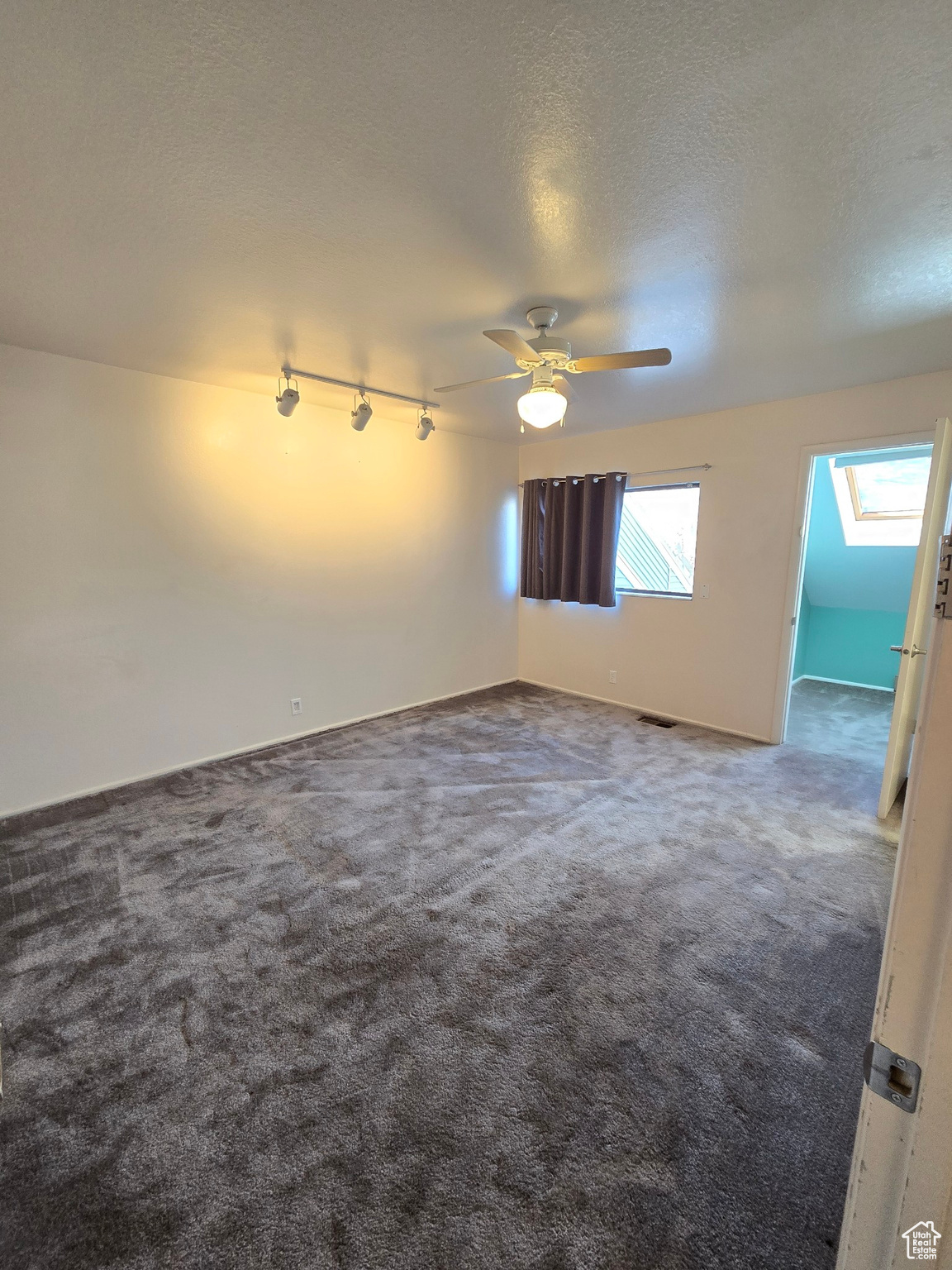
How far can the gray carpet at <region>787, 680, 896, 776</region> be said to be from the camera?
377 cm

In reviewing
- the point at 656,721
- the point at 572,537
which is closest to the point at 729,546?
the point at 572,537

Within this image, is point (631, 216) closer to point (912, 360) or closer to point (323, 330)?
point (323, 330)

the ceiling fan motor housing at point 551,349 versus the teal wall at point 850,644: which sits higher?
the ceiling fan motor housing at point 551,349

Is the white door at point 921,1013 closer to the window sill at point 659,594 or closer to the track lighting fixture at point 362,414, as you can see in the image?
the track lighting fixture at point 362,414

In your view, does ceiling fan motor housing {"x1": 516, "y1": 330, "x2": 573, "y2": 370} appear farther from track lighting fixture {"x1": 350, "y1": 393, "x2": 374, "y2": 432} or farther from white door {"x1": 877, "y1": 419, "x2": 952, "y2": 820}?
white door {"x1": 877, "y1": 419, "x2": 952, "y2": 820}

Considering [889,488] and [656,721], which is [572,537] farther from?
[889,488]

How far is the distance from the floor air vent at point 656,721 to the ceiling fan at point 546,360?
276cm

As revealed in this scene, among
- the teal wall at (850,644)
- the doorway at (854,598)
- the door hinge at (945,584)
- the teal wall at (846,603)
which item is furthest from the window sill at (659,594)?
the door hinge at (945,584)

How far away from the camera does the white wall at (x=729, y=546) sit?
3.29 metres

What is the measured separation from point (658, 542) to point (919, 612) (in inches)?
116

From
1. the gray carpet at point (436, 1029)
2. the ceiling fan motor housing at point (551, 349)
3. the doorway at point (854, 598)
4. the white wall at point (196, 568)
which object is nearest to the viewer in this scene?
the gray carpet at point (436, 1029)

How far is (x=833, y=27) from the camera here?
0.99m

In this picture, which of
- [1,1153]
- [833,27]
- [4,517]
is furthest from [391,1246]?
[4,517]

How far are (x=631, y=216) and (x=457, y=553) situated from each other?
3.34m
